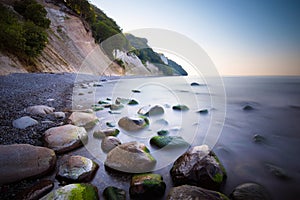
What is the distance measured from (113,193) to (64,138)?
143 cm

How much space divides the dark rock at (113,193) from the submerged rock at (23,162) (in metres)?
0.89

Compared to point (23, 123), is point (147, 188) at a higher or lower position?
higher

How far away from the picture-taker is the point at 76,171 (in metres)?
1.93

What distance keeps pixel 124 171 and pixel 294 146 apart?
3.87m

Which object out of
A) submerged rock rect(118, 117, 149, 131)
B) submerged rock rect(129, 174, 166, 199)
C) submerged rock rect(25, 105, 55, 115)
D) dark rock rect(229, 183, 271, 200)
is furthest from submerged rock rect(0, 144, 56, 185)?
dark rock rect(229, 183, 271, 200)

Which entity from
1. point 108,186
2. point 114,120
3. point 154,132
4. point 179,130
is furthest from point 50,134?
point 179,130

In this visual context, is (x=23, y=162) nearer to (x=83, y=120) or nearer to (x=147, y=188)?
(x=147, y=188)

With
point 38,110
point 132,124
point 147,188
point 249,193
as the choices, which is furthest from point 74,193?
point 38,110

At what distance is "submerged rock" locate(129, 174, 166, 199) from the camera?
1.75 m

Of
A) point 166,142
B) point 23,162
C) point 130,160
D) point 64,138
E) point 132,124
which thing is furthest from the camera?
point 132,124

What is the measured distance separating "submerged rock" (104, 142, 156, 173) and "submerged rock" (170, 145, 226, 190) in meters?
0.39

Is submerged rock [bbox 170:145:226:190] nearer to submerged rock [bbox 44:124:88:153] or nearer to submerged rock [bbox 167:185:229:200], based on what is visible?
submerged rock [bbox 167:185:229:200]

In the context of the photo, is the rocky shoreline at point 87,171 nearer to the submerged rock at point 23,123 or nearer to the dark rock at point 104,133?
the submerged rock at point 23,123

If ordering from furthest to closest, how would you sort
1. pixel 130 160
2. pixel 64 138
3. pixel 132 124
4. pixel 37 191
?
pixel 132 124
pixel 64 138
pixel 130 160
pixel 37 191
